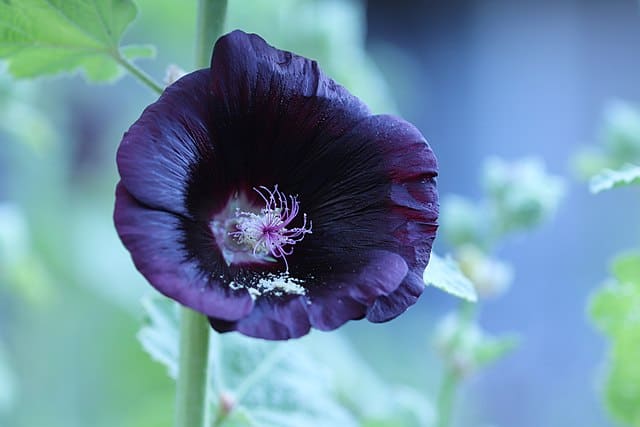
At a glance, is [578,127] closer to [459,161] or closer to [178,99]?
[459,161]

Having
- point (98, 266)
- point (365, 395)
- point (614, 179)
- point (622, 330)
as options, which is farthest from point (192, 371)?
point (98, 266)

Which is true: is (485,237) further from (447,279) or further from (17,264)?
(17,264)

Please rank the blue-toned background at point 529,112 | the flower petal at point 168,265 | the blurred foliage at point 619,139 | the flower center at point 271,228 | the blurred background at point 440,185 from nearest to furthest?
the flower petal at point 168,265, the flower center at point 271,228, the blurred foliage at point 619,139, the blurred background at point 440,185, the blue-toned background at point 529,112

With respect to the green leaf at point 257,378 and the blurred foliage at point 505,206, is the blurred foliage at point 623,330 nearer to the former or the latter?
the blurred foliage at point 505,206

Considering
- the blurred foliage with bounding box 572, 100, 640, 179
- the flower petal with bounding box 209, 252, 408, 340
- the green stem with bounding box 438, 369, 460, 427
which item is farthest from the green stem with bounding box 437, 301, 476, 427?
the flower petal with bounding box 209, 252, 408, 340

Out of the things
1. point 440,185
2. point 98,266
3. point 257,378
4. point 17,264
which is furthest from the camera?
point 440,185

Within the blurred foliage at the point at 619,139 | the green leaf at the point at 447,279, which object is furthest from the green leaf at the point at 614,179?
the blurred foliage at the point at 619,139
